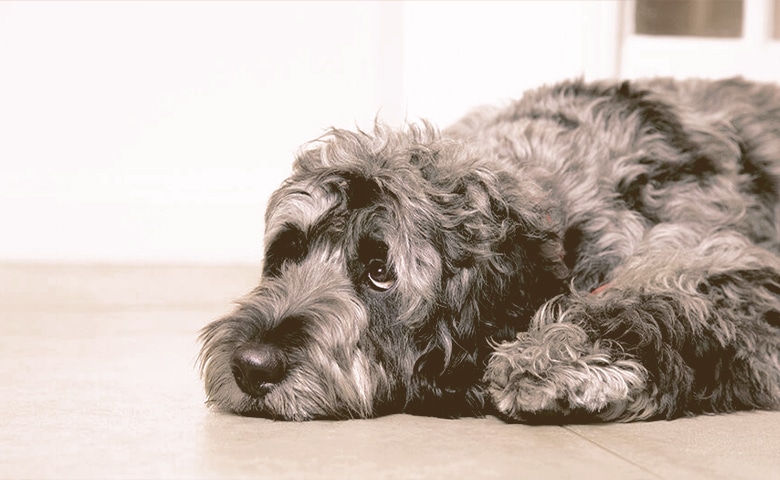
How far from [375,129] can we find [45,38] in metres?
2.61

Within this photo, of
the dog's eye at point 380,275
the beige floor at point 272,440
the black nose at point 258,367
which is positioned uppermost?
the dog's eye at point 380,275

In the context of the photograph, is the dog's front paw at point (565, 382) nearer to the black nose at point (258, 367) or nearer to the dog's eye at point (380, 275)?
the dog's eye at point (380, 275)

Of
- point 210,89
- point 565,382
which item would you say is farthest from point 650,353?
point 210,89

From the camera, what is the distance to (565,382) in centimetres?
209

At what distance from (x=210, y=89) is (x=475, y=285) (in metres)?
2.77

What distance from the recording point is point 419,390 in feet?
7.47

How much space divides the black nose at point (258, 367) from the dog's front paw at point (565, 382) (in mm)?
495

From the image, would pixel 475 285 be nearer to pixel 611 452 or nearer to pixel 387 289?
pixel 387 289

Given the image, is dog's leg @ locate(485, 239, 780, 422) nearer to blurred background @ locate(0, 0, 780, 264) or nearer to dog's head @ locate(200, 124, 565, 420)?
dog's head @ locate(200, 124, 565, 420)

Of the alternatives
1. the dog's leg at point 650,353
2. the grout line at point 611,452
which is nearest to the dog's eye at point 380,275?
the dog's leg at point 650,353

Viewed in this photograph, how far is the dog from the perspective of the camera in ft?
7.02

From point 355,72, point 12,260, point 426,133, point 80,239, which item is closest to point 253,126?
point 355,72

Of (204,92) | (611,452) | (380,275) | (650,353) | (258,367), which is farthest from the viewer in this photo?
(204,92)

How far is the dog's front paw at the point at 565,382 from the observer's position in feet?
6.86
